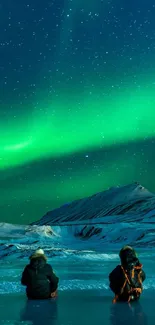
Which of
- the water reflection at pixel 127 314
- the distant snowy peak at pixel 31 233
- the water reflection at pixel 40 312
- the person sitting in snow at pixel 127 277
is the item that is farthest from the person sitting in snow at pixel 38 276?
the distant snowy peak at pixel 31 233

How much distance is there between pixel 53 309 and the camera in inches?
433

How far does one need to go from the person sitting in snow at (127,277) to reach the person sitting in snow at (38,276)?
1.56 metres

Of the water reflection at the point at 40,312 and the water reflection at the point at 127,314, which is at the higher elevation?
the water reflection at the point at 40,312

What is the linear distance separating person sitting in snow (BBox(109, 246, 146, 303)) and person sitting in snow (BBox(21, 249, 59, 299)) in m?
1.56

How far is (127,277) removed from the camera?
11.8m

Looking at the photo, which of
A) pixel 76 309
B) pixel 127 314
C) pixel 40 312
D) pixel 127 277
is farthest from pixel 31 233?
pixel 127 314

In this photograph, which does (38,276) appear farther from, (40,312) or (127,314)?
(127,314)

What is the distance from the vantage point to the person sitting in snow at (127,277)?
11.7 meters

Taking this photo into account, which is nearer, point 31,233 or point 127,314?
point 127,314

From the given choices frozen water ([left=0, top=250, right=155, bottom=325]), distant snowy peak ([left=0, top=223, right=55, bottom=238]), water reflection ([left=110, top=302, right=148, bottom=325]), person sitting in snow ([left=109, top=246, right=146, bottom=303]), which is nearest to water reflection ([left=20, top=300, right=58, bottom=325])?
frozen water ([left=0, top=250, right=155, bottom=325])

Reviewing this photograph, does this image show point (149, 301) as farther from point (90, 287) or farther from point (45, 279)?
point (90, 287)

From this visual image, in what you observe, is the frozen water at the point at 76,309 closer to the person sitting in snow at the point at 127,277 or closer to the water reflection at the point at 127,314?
the water reflection at the point at 127,314

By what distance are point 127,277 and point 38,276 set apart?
213 centimetres

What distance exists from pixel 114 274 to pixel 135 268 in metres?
0.52
